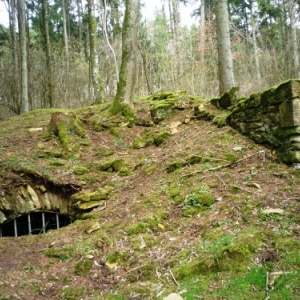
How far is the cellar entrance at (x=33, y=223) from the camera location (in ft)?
19.0

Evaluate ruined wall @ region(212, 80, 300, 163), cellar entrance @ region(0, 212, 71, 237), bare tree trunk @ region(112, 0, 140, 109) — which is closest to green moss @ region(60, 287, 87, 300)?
cellar entrance @ region(0, 212, 71, 237)

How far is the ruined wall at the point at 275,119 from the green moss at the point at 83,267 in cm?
323

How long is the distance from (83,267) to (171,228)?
1.23 m

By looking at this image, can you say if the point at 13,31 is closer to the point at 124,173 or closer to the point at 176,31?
the point at 176,31

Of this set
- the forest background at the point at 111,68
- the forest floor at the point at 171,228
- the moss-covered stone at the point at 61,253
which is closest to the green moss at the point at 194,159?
the forest floor at the point at 171,228

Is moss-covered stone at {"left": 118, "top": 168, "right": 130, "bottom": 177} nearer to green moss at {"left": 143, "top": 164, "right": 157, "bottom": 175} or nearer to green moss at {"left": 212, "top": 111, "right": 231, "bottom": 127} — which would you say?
green moss at {"left": 143, "top": 164, "right": 157, "bottom": 175}

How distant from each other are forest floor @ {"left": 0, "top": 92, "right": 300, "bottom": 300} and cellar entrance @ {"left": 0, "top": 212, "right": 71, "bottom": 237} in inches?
28.7

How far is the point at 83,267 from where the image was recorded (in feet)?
12.2

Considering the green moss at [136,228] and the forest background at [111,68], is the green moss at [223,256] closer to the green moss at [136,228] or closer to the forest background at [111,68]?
the green moss at [136,228]

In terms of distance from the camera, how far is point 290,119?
4.50m

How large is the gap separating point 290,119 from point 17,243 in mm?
4538

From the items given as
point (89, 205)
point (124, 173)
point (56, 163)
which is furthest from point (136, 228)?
point (56, 163)

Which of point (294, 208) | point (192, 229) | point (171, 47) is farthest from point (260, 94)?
point (171, 47)

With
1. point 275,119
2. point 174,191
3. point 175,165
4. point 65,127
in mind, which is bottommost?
point 174,191
